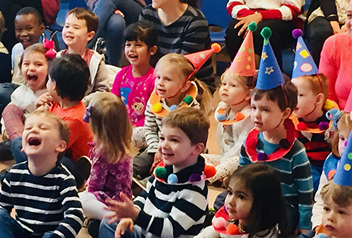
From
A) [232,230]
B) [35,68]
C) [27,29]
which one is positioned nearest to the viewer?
[232,230]

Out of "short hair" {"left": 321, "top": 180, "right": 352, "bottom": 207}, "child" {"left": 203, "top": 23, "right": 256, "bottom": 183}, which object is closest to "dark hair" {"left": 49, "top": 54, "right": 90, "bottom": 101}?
"child" {"left": 203, "top": 23, "right": 256, "bottom": 183}

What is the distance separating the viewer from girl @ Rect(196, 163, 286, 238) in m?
1.68

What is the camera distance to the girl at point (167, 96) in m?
2.75

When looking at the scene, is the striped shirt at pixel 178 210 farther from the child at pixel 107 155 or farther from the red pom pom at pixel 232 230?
the child at pixel 107 155

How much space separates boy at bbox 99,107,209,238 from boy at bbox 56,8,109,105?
1330 mm

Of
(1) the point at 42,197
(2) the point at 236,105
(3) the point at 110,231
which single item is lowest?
(3) the point at 110,231

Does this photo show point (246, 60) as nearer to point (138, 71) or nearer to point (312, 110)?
point (312, 110)

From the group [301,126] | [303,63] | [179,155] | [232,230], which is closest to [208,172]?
[179,155]

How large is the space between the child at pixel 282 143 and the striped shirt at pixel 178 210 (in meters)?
0.35

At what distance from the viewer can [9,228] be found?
2.00m

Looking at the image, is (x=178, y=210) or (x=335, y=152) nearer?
(x=178, y=210)

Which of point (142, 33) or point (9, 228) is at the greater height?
point (142, 33)

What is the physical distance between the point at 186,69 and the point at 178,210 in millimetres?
1070

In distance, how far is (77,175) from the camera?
264 cm
